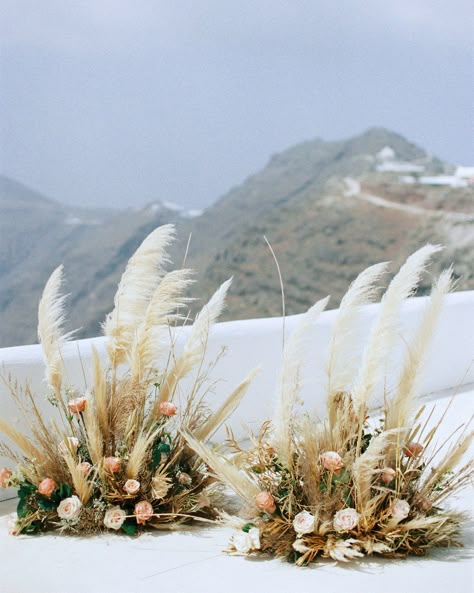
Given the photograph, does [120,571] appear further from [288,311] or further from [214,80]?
[214,80]

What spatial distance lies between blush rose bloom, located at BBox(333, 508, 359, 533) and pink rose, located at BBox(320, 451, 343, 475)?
0.32 ft

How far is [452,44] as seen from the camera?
23875 millimetres

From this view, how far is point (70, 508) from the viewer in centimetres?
220

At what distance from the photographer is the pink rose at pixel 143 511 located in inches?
87.4

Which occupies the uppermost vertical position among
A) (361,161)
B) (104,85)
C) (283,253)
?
(104,85)

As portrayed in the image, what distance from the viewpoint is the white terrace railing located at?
8.52 feet

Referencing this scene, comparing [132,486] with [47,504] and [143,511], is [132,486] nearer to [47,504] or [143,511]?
[143,511]

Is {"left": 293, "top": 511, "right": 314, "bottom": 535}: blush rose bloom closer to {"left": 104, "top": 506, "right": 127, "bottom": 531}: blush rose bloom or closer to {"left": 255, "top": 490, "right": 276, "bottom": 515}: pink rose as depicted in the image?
{"left": 255, "top": 490, "right": 276, "bottom": 515}: pink rose

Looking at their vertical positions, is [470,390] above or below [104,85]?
below

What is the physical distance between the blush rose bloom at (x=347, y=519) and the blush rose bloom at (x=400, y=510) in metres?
0.09

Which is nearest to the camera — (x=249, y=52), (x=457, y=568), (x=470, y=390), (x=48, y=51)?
(x=457, y=568)

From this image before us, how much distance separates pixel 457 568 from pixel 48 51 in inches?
923

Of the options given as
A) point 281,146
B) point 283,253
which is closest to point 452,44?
point 281,146

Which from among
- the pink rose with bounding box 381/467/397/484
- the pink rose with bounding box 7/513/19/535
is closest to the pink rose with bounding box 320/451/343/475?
the pink rose with bounding box 381/467/397/484
